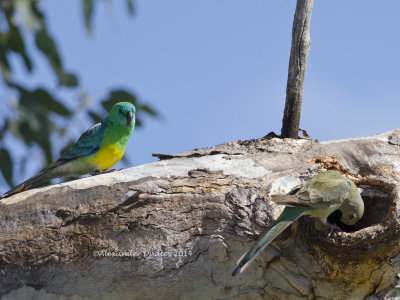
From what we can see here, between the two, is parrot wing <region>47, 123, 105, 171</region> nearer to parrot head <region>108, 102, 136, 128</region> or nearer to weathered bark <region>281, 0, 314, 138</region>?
parrot head <region>108, 102, 136, 128</region>

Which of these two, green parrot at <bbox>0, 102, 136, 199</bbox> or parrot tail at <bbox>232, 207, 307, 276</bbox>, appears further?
green parrot at <bbox>0, 102, 136, 199</bbox>

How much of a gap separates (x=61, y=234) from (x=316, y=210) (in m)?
1.13

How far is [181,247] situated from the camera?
2.75 meters

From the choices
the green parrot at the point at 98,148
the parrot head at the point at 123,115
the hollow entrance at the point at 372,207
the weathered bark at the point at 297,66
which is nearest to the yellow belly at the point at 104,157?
the green parrot at the point at 98,148

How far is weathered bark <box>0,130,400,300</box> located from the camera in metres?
2.70

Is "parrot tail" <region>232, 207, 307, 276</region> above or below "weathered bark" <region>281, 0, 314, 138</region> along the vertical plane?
below

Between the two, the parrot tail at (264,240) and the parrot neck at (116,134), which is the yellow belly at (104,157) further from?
the parrot tail at (264,240)

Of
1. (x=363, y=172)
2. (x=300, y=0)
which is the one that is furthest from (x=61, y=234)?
(x=300, y=0)

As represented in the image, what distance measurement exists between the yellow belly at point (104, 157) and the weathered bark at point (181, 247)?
5.45 feet

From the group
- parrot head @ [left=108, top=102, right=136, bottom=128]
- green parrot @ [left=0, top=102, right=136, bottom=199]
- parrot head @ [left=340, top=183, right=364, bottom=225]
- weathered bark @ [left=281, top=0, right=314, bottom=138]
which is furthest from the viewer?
parrot head @ [left=108, top=102, right=136, bottom=128]

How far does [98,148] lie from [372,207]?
2232 millimetres

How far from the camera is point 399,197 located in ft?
8.99

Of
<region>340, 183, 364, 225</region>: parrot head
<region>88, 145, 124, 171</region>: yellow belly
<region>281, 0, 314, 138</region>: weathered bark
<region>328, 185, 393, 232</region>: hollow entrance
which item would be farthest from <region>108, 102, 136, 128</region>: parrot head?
<region>340, 183, 364, 225</region>: parrot head

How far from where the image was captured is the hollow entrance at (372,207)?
9.41ft
